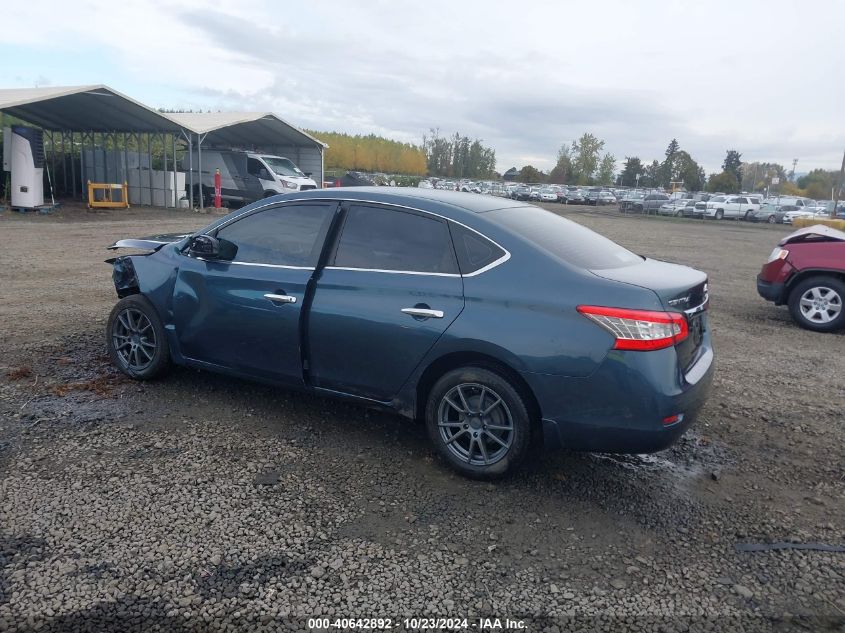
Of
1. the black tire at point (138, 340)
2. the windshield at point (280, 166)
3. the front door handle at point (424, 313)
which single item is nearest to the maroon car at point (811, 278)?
the front door handle at point (424, 313)

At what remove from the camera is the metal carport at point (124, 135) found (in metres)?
23.0

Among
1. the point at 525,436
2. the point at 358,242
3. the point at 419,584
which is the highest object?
the point at 358,242

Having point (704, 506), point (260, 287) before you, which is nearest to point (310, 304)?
point (260, 287)

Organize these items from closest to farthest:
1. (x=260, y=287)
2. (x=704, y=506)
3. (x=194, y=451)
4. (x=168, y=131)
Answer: (x=704, y=506), (x=194, y=451), (x=260, y=287), (x=168, y=131)

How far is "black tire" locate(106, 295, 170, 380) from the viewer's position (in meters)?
5.20

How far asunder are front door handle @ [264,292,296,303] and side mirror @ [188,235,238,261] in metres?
0.53

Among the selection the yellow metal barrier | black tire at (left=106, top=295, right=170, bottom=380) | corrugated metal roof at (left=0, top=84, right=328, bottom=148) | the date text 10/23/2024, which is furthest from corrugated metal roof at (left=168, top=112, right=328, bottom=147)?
the date text 10/23/2024

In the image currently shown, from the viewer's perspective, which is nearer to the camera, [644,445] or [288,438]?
[644,445]

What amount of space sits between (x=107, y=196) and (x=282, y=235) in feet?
77.7

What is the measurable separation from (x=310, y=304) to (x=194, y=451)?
3.86 ft

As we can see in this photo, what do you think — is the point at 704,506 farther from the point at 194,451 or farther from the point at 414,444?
the point at 194,451

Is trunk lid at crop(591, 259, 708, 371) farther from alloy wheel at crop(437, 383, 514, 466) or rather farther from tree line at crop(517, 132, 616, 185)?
tree line at crop(517, 132, 616, 185)

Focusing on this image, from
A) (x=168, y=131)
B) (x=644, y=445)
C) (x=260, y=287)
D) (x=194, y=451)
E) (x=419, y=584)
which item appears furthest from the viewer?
(x=168, y=131)

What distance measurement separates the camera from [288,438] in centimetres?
450
